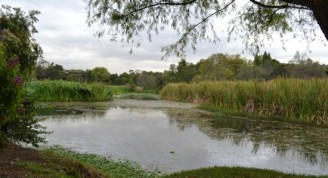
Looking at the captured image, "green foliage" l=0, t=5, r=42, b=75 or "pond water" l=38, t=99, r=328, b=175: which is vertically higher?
"green foliage" l=0, t=5, r=42, b=75

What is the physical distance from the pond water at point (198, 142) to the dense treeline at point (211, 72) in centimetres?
2426

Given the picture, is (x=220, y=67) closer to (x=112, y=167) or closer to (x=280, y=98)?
(x=280, y=98)

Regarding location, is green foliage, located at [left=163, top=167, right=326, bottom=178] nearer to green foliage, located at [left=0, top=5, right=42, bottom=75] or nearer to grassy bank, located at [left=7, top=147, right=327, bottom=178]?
grassy bank, located at [left=7, top=147, right=327, bottom=178]

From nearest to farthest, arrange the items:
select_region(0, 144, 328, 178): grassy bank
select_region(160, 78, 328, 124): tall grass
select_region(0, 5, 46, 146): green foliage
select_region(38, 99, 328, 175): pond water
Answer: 1. select_region(0, 144, 328, 178): grassy bank
2. select_region(0, 5, 46, 146): green foliage
3. select_region(38, 99, 328, 175): pond water
4. select_region(160, 78, 328, 124): tall grass

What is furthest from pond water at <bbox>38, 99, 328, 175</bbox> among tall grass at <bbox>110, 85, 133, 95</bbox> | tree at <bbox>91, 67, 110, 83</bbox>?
tree at <bbox>91, 67, 110, 83</bbox>

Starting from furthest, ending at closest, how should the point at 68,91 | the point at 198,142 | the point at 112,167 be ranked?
the point at 68,91 < the point at 198,142 < the point at 112,167

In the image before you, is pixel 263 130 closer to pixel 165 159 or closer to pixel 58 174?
pixel 165 159

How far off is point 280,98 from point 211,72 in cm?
3483

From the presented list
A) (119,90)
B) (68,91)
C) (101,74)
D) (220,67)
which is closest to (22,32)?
(68,91)

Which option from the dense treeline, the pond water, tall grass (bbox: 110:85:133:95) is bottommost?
the pond water

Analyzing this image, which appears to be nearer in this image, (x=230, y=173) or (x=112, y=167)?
(x=230, y=173)

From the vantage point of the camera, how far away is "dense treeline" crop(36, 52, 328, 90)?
39.7 meters

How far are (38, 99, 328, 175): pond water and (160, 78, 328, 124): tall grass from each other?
1302 mm

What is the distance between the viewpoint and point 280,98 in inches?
542
